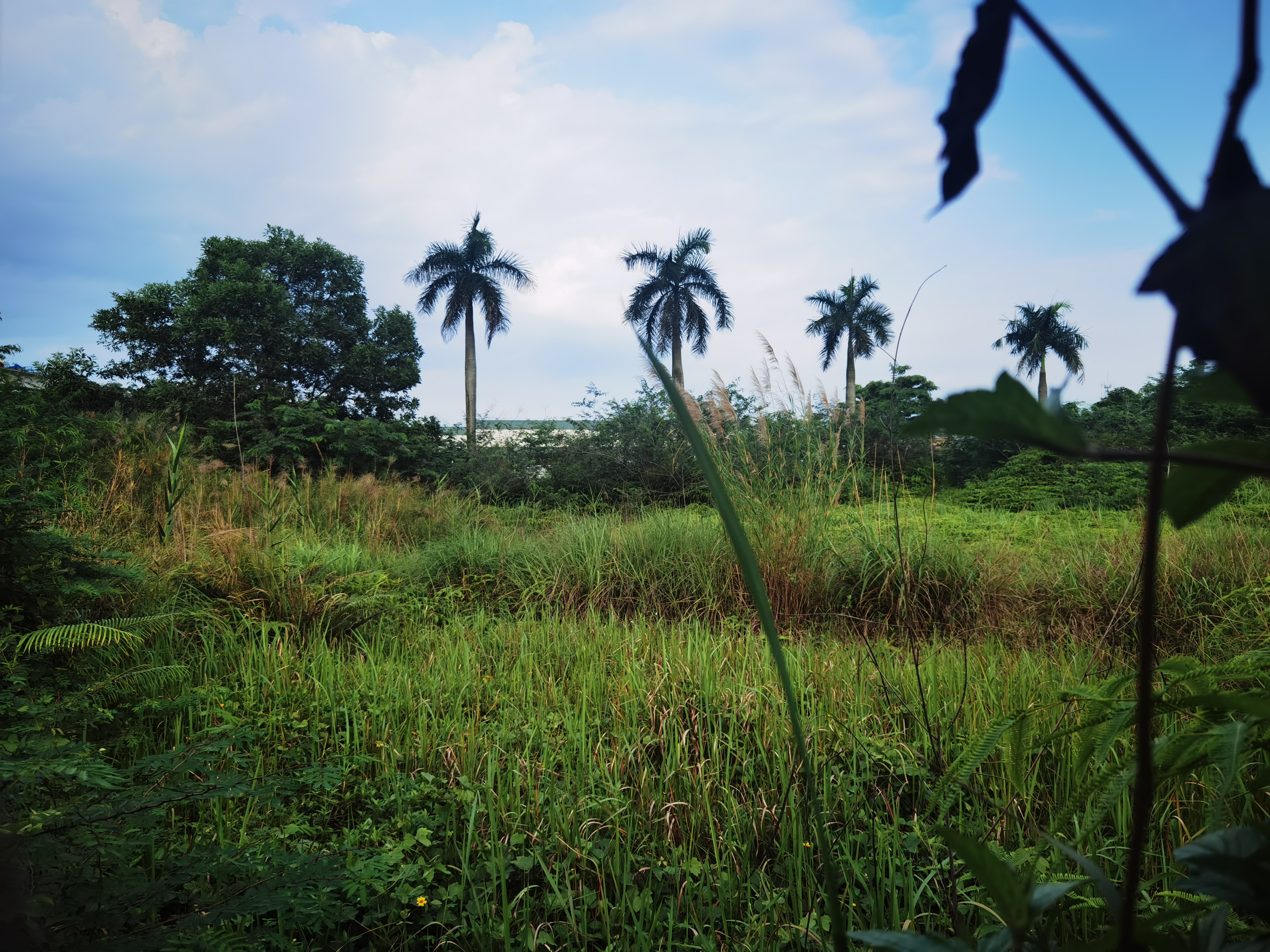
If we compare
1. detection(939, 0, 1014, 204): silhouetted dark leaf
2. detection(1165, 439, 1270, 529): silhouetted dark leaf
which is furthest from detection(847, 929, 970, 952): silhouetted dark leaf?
detection(939, 0, 1014, 204): silhouetted dark leaf

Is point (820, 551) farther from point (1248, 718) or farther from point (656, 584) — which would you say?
point (1248, 718)

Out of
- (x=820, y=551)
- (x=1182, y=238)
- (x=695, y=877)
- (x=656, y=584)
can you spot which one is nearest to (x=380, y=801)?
(x=695, y=877)

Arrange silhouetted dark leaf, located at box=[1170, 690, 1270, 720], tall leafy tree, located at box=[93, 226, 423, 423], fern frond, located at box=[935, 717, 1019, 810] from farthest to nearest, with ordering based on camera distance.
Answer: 1. tall leafy tree, located at box=[93, 226, 423, 423]
2. fern frond, located at box=[935, 717, 1019, 810]
3. silhouetted dark leaf, located at box=[1170, 690, 1270, 720]

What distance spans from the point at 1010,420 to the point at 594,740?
2.04 meters

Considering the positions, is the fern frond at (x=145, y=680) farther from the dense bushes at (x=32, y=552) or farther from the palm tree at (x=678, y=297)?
the palm tree at (x=678, y=297)

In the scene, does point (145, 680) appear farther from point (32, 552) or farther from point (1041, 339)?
point (1041, 339)

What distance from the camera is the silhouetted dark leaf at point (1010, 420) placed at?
0.18 m

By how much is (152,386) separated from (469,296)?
8.87 metres

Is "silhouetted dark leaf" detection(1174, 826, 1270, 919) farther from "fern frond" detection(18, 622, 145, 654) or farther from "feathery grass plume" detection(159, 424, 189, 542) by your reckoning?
"feathery grass plume" detection(159, 424, 189, 542)

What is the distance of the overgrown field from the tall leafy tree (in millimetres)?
14818

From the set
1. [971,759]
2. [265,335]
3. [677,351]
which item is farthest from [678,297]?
[971,759]

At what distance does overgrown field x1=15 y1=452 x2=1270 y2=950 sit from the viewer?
1123mm

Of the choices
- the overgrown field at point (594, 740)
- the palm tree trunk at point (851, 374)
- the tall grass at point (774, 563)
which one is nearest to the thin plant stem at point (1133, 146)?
the overgrown field at point (594, 740)

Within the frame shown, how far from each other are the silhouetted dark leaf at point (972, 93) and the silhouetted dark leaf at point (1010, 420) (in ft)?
0.26
